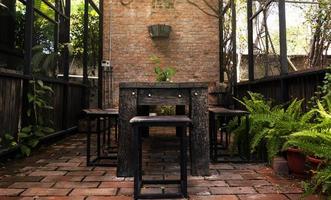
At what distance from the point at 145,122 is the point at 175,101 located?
2.26 ft

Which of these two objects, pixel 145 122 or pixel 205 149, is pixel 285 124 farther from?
pixel 145 122

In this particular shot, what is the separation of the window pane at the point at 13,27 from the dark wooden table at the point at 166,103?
1.91 meters

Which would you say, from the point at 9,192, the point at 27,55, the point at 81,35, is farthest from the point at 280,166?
the point at 81,35

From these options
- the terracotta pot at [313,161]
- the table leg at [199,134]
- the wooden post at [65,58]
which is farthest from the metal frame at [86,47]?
the terracotta pot at [313,161]

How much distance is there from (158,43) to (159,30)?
1.03 ft

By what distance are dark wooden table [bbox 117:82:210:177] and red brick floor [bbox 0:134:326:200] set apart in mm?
137

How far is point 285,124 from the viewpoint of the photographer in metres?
2.79

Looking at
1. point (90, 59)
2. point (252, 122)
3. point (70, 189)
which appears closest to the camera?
point (70, 189)

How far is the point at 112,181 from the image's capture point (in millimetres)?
2605

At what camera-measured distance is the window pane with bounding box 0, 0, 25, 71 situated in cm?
396

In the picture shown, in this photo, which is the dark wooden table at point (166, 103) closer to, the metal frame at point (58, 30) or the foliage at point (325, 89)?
the foliage at point (325, 89)

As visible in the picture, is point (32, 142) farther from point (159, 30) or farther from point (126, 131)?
point (159, 30)

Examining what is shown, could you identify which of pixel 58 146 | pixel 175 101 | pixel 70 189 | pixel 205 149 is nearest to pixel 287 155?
pixel 205 149

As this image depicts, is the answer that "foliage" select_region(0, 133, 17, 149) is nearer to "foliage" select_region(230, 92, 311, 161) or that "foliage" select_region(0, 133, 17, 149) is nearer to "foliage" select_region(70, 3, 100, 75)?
"foliage" select_region(230, 92, 311, 161)
